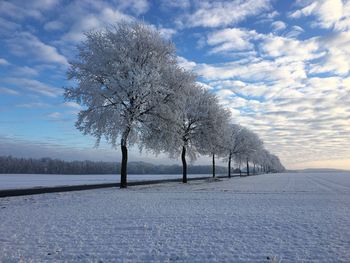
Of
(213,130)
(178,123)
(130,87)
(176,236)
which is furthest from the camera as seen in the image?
(213,130)

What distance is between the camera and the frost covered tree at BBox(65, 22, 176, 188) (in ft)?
98.2

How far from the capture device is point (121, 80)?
29625 millimetres

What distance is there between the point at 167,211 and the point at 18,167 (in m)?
170

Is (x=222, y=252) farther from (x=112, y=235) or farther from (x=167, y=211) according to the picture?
(x=167, y=211)

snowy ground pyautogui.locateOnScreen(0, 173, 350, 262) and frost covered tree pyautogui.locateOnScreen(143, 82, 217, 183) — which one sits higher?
frost covered tree pyautogui.locateOnScreen(143, 82, 217, 183)

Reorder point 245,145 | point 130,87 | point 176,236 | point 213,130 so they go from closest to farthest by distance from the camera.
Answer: point 176,236 → point 130,87 → point 213,130 → point 245,145

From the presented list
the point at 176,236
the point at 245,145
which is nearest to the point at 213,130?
the point at 176,236

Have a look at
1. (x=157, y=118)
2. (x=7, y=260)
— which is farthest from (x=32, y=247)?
(x=157, y=118)

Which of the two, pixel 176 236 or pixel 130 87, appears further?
pixel 130 87

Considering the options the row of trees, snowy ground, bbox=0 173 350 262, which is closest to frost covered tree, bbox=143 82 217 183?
the row of trees

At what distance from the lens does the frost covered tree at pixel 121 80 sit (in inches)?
Result: 1179

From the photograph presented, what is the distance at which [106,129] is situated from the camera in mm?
30656

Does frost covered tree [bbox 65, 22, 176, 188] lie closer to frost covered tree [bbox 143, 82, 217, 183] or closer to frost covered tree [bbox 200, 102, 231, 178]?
frost covered tree [bbox 143, 82, 217, 183]

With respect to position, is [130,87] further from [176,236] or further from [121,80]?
[176,236]
